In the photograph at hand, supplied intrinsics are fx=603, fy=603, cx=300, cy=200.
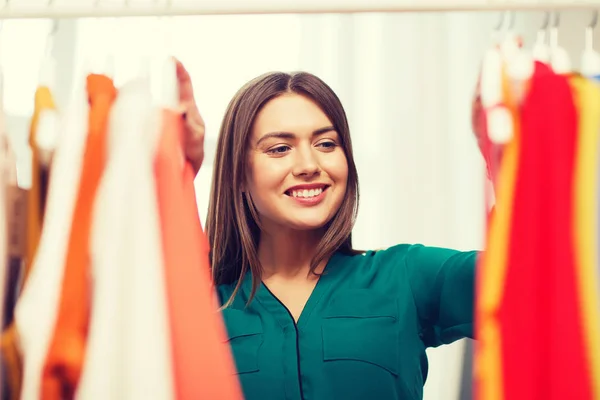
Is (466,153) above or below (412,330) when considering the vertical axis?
above

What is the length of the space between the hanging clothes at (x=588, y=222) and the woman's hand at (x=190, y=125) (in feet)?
1.30

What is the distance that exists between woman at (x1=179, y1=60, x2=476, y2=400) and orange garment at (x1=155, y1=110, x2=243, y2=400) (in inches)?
16.9

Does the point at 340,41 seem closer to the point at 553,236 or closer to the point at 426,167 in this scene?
the point at 426,167

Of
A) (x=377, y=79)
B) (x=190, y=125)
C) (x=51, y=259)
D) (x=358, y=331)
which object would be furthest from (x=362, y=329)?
(x=377, y=79)

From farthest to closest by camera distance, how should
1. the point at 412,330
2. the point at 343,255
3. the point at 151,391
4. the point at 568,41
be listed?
the point at 568,41 → the point at 343,255 → the point at 412,330 → the point at 151,391

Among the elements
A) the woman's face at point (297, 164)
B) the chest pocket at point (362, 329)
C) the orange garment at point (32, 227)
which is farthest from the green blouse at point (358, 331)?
the orange garment at point (32, 227)

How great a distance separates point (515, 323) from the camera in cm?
50

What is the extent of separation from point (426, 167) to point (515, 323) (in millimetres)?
981

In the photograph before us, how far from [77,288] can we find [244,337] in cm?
53

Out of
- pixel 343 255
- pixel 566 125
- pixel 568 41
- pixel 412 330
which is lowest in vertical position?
pixel 412 330

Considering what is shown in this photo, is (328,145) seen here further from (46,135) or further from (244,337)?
(46,135)

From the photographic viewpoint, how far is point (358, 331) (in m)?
1.00

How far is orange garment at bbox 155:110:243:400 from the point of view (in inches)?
20.6

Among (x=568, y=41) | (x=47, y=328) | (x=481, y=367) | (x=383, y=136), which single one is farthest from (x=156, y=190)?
(x=568, y=41)
